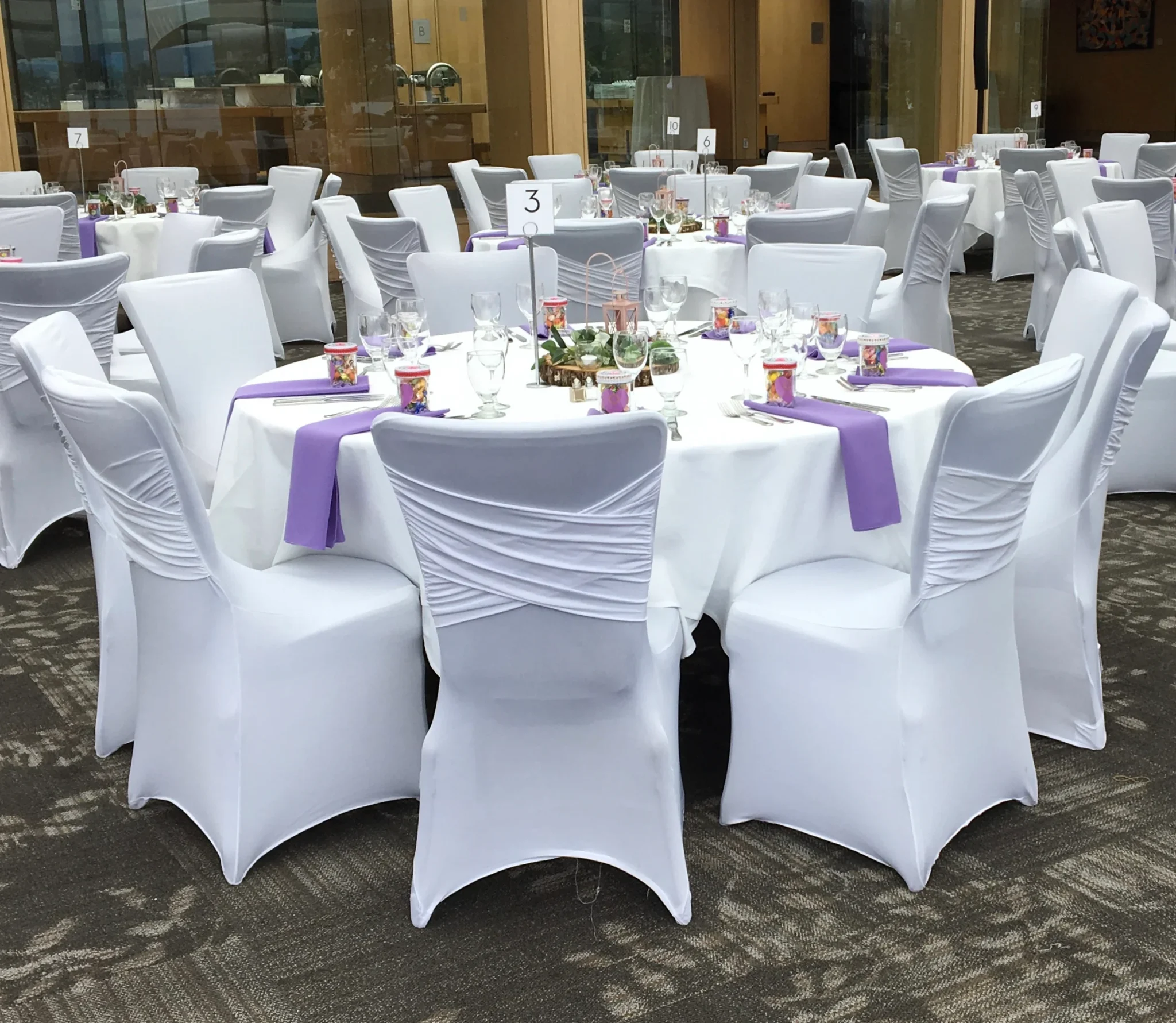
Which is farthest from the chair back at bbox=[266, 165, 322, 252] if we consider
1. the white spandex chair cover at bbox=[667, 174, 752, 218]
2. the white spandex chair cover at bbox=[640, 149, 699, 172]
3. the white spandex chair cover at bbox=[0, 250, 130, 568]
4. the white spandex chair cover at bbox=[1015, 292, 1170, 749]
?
the white spandex chair cover at bbox=[1015, 292, 1170, 749]

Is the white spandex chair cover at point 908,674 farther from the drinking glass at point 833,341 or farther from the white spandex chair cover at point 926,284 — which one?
the white spandex chair cover at point 926,284

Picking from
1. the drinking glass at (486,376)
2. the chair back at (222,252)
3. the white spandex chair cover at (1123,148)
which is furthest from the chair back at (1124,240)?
the white spandex chair cover at (1123,148)

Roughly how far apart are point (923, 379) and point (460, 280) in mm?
1972

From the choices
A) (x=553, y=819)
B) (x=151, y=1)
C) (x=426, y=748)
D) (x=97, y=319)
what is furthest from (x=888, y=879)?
(x=151, y=1)

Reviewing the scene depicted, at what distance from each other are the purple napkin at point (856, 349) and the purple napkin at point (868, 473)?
29.1 inches

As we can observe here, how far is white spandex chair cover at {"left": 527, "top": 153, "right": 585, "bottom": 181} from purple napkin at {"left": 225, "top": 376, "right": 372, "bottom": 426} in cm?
725

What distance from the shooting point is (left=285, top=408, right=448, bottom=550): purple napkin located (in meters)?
2.86

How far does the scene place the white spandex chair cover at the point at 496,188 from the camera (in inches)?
374

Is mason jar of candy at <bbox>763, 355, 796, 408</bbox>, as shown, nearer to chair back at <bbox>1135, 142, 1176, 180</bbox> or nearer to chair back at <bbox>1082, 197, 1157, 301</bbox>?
chair back at <bbox>1082, 197, 1157, 301</bbox>

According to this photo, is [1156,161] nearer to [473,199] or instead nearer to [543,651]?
[473,199]

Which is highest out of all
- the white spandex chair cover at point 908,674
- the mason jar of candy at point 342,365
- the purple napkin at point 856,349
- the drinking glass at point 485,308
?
the drinking glass at point 485,308

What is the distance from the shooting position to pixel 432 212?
7363 mm

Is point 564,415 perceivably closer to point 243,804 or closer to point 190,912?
point 243,804

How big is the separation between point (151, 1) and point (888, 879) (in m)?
10.5
